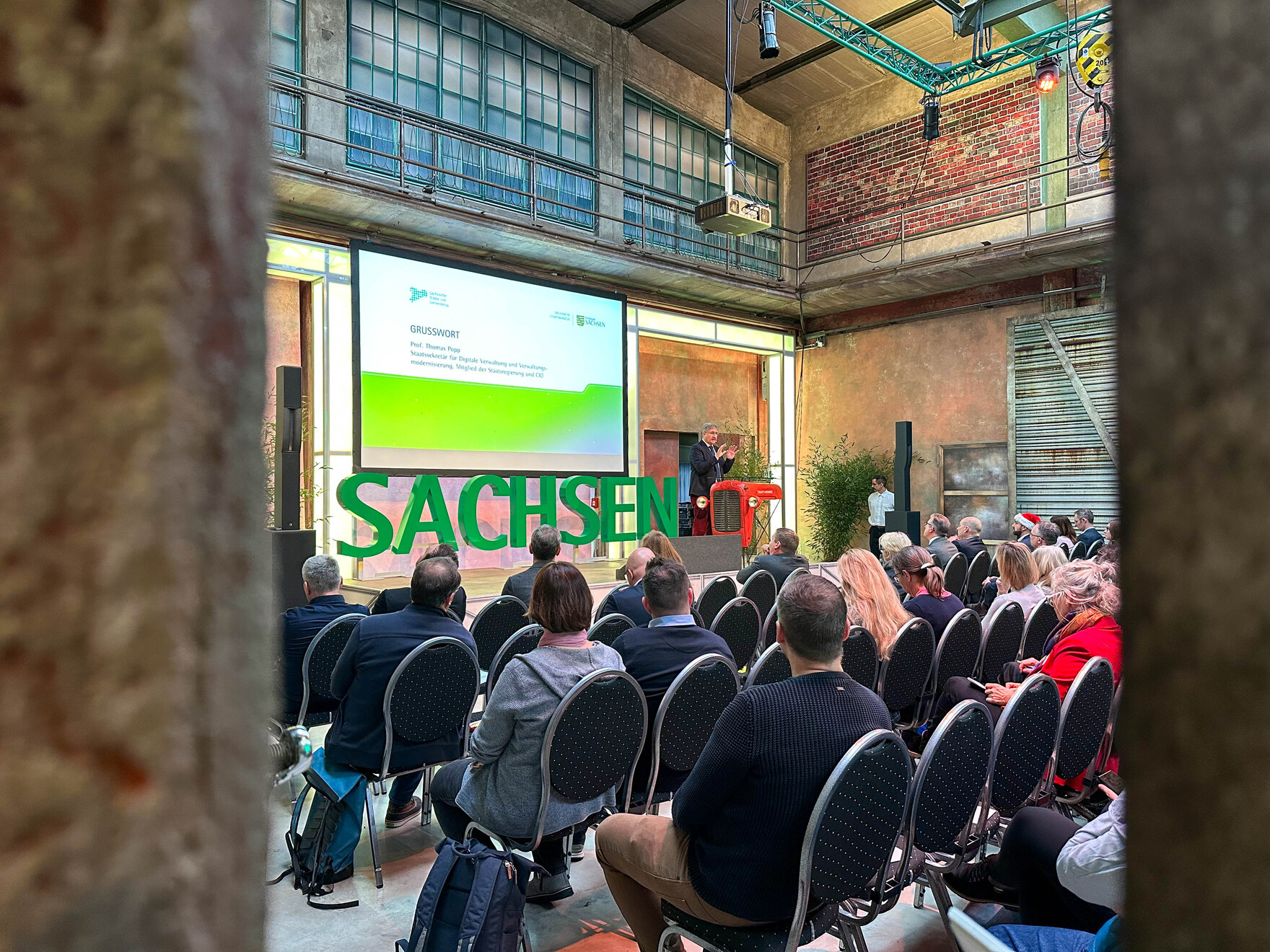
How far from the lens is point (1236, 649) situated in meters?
0.17

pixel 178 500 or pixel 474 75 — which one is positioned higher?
pixel 474 75

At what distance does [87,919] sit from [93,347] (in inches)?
3.5

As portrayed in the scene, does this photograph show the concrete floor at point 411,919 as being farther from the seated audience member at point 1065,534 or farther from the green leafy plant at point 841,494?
the green leafy plant at point 841,494

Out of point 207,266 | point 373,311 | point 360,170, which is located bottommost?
point 207,266

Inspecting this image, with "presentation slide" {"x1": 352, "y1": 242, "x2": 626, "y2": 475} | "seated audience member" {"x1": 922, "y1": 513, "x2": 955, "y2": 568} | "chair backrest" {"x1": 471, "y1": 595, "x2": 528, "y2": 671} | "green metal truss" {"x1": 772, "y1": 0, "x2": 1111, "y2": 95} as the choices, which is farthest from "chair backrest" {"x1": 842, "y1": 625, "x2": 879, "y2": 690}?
"green metal truss" {"x1": 772, "y1": 0, "x2": 1111, "y2": 95}

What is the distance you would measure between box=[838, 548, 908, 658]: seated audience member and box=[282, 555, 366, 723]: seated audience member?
2.25 meters

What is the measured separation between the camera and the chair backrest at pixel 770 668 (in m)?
2.97

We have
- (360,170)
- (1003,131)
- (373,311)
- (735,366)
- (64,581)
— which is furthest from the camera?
(735,366)

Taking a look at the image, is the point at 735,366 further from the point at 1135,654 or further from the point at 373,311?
the point at 1135,654

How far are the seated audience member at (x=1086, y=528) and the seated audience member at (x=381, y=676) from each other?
272 inches

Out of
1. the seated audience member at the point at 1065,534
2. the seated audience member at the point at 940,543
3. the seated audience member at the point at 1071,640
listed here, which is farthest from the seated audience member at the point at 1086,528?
the seated audience member at the point at 1071,640

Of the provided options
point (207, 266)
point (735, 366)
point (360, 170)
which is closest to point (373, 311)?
point (360, 170)

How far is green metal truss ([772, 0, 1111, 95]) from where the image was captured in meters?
8.66

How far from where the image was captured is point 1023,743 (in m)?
2.35
